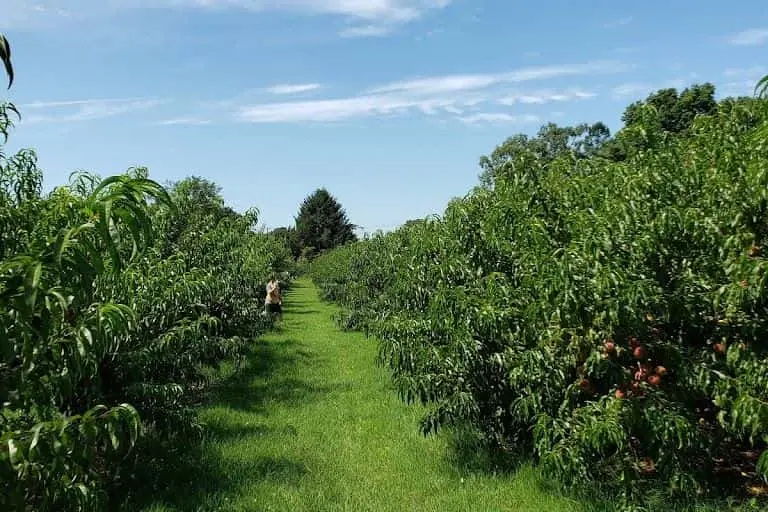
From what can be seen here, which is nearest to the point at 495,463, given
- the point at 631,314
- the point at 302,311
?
the point at 631,314

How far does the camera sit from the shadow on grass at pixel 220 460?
5547 mm

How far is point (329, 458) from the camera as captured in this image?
6836 mm

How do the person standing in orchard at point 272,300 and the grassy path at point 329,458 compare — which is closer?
the grassy path at point 329,458

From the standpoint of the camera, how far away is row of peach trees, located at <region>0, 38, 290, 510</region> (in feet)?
6.25

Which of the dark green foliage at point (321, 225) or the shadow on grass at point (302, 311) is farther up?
the dark green foliage at point (321, 225)

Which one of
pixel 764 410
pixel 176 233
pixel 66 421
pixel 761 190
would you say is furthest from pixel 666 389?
pixel 176 233

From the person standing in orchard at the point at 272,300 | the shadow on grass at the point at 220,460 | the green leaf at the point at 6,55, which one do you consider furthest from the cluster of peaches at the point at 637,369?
the person standing in orchard at the point at 272,300

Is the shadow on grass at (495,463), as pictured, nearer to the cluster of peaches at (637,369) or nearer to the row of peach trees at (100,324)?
the cluster of peaches at (637,369)

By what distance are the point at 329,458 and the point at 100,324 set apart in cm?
489

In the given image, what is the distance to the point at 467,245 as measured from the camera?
5887 millimetres

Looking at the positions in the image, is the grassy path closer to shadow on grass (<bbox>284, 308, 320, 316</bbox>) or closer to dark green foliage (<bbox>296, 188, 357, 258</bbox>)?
shadow on grass (<bbox>284, 308, 320, 316</bbox>)

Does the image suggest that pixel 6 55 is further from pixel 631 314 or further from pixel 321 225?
pixel 321 225

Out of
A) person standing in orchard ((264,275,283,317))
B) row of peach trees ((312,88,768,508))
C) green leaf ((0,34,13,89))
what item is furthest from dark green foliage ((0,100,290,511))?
person standing in orchard ((264,275,283,317))

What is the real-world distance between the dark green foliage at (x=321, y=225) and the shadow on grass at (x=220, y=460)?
64.4m
